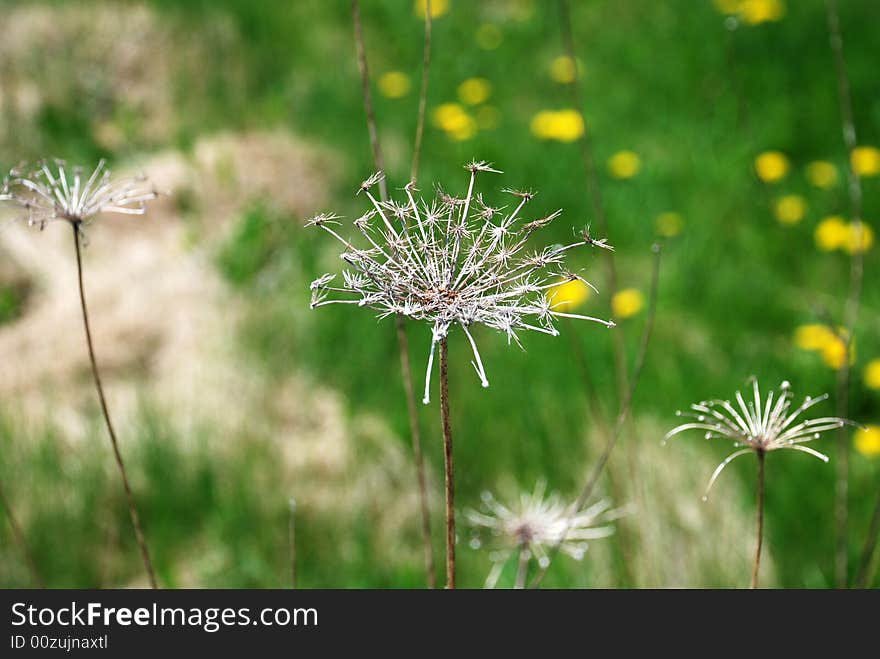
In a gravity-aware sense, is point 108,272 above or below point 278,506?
above

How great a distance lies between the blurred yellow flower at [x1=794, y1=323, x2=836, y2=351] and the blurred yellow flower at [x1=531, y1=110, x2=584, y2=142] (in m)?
1.29

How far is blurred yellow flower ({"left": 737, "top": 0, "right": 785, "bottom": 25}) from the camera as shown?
4101 mm

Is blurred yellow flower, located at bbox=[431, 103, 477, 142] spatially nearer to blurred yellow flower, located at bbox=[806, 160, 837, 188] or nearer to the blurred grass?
the blurred grass

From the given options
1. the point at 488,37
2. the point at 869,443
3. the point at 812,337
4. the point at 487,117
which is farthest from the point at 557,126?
the point at 869,443

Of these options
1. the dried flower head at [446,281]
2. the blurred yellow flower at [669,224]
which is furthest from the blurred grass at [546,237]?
the dried flower head at [446,281]

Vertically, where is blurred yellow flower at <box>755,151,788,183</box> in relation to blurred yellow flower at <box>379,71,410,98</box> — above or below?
below

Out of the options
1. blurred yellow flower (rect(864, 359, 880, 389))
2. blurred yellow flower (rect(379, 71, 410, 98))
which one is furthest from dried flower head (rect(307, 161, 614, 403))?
blurred yellow flower (rect(379, 71, 410, 98))

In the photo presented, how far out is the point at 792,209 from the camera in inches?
128

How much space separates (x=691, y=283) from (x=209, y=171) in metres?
1.66

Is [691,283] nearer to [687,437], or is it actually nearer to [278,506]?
[687,437]

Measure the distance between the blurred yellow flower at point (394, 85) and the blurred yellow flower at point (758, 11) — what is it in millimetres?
1500

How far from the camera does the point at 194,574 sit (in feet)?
6.79

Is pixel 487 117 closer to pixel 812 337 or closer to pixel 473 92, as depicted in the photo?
pixel 473 92
